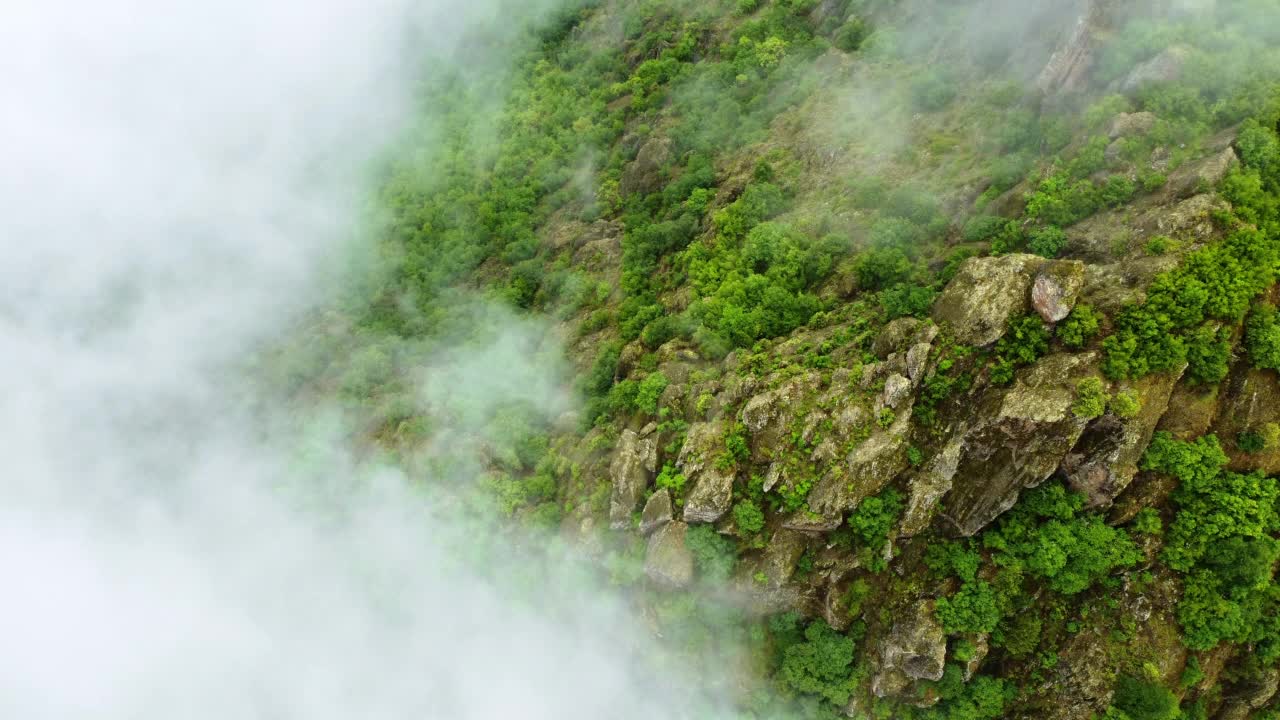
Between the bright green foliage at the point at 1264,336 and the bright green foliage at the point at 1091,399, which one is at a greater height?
the bright green foliage at the point at 1091,399

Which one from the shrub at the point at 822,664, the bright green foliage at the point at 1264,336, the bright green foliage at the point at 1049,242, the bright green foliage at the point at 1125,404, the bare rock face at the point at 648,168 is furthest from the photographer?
the bare rock face at the point at 648,168

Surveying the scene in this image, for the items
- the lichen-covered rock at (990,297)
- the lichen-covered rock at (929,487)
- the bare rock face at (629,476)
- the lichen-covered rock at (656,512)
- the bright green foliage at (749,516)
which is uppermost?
the bare rock face at (629,476)

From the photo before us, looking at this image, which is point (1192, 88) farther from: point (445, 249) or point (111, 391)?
point (111, 391)

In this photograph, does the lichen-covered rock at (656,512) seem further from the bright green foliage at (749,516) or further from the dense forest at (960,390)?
the bright green foliage at (749,516)

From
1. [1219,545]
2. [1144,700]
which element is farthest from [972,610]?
[1219,545]

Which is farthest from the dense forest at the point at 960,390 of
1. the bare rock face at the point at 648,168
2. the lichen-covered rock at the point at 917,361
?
the bare rock face at the point at 648,168

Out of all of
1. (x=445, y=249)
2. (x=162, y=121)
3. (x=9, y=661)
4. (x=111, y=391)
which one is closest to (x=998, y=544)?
(x=445, y=249)

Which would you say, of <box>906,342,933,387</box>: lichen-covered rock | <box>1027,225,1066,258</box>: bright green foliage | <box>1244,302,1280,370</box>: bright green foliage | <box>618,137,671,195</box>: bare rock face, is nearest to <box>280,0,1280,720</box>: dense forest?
<box>1244,302,1280,370</box>: bright green foliage
